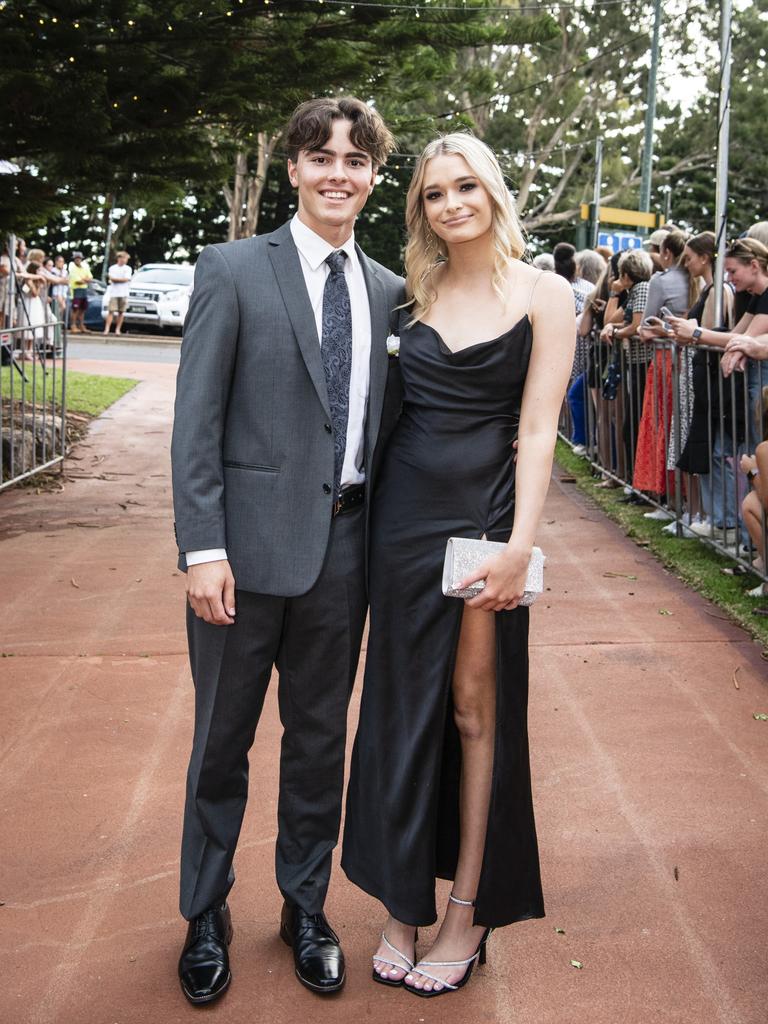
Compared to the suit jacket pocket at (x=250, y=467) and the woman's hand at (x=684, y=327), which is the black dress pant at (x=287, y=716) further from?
the woman's hand at (x=684, y=327)

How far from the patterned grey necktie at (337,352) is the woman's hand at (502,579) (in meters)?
0.45

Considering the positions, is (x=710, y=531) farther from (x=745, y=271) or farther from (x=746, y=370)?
(x=745, y=271)

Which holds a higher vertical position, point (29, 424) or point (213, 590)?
point (213, 590)

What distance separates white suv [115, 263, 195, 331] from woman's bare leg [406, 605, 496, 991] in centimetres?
2608

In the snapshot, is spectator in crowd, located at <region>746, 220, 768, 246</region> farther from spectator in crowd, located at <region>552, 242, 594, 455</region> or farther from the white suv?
the white suv

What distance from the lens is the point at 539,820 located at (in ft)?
12.9

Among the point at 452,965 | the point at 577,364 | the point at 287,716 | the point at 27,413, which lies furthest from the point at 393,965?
the point at 27,413

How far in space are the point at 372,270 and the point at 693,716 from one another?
2.58 meters

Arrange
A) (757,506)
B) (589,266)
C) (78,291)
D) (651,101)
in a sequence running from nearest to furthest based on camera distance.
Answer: (757,506)
(589,266)
(651,101)
(78,291)

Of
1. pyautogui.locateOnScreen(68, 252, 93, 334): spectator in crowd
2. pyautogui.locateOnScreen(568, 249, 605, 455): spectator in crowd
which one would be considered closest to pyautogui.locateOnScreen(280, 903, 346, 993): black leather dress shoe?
pyautogui.locateOnScreen(568, 249, 605, 455): spectator in crowd

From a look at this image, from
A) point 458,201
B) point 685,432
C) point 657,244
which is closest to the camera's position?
point 458,201

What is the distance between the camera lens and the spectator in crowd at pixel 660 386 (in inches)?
326

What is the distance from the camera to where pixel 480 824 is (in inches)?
120

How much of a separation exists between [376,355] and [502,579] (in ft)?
2.15
